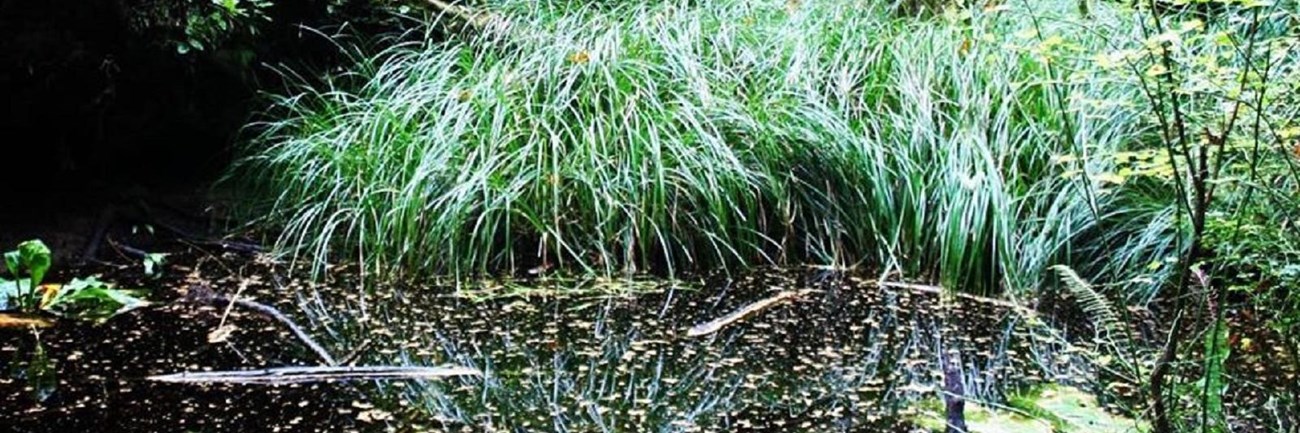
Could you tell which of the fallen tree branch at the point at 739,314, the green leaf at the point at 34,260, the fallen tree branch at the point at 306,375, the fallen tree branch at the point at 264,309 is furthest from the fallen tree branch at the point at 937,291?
the green leaf at the point at 34,260

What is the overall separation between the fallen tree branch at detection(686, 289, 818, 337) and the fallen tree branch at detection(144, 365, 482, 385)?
50 cm

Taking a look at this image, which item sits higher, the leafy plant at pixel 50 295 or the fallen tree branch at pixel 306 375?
the leafy plant at pixel 50 295

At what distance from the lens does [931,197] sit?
108 inches

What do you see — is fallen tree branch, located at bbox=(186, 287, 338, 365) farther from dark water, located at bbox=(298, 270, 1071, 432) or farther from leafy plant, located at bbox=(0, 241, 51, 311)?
leafy plant, located at bbox=(0, 241, 51, 311)

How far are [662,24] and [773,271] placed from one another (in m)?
0.96

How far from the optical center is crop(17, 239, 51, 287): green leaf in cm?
232

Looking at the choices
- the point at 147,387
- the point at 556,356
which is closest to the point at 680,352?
the point at 556,356

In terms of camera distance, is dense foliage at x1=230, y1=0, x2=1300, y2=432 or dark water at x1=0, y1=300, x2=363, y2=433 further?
dense foliage at x1=230, y1=0, x2=1300, y2=432

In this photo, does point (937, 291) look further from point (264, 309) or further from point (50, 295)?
point (50, 295)

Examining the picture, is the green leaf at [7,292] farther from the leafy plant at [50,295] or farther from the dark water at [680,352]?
the dark water at [680,352]

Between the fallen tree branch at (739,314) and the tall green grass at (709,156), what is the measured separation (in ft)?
0.90

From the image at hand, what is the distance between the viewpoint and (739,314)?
2.37 meters

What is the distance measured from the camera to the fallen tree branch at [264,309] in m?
2.06

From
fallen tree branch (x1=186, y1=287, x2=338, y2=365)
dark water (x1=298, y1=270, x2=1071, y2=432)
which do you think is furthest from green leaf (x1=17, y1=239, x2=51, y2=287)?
dark water (x1=298, y1=270, x2=1071, y2=432)
